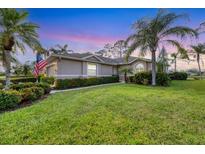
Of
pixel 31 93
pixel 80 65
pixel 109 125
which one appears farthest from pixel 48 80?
pixel 109 125

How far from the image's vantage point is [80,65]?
54.4 feet

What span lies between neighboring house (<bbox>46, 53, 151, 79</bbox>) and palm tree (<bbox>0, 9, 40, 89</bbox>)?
425 centimetres

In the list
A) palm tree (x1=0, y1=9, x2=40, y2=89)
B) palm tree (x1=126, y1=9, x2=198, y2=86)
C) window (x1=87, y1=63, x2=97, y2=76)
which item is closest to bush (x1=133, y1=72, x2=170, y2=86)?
palm tree (x1=126, y1=9, x2=198, y2=86)

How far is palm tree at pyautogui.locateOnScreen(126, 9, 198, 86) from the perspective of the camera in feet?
40.1

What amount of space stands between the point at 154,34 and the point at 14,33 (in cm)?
832

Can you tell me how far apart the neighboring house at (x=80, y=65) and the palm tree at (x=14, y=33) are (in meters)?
4.25

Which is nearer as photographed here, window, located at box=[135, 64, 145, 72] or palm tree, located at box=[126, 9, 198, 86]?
palm tree, located at box=[126, 9, 198, 86]

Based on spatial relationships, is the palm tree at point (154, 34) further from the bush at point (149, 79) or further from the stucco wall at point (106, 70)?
the stucco wall at point (106, 70)

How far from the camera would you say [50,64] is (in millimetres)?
16500

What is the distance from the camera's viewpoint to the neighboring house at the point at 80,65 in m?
15.2

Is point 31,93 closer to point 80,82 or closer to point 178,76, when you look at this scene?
point 80,82

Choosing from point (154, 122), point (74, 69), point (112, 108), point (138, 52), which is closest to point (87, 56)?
point (74, 69)

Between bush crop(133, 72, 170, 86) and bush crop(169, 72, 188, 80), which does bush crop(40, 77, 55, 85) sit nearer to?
bush crop(133, 72, 170, 86)
